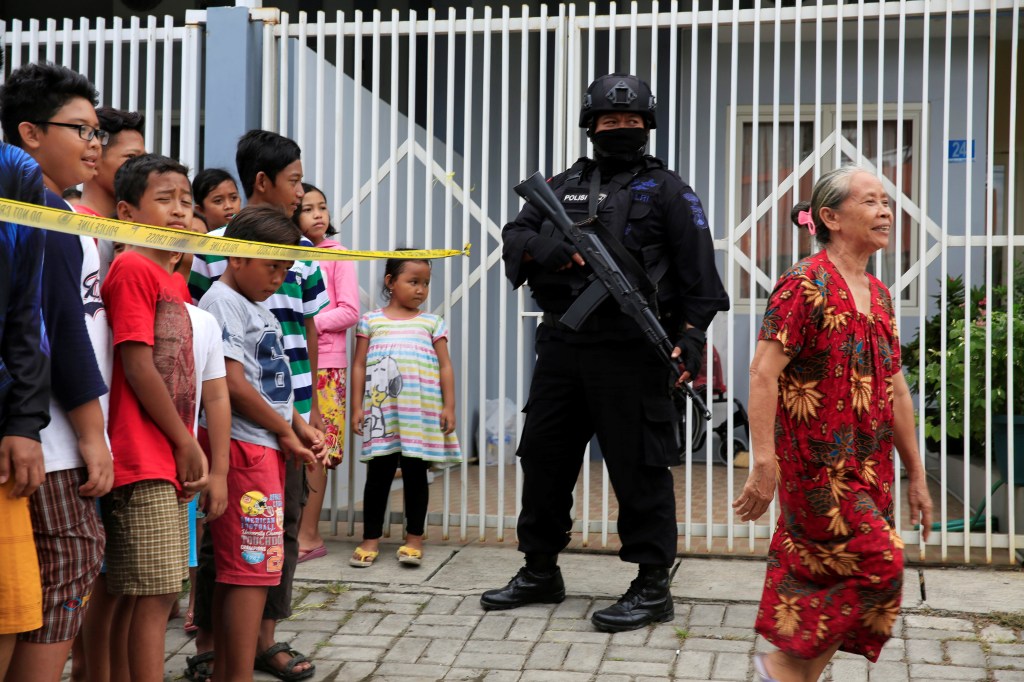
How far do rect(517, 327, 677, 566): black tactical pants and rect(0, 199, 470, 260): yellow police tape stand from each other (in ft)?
3.41

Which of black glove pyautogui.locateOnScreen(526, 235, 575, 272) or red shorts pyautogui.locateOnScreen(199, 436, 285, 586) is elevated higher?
black glove pyautogui.locateOnScreen(526, 235, 575, 272)

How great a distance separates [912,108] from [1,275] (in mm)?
7203

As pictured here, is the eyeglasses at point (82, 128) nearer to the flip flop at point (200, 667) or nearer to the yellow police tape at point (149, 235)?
the yellow police tape at point (149, 235)

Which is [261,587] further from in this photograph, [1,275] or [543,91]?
[543,91]

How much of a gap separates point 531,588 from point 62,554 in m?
2.46

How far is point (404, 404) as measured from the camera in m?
5.56

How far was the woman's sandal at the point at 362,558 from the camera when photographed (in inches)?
215

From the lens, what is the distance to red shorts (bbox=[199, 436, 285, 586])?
138 inches

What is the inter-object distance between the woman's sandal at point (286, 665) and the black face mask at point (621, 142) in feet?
7.55

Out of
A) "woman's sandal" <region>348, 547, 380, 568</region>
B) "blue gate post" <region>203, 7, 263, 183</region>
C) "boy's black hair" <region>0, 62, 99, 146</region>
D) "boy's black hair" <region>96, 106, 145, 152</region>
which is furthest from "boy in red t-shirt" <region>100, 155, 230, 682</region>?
"blue gate post" <region>203, 7, 263, 183</region>

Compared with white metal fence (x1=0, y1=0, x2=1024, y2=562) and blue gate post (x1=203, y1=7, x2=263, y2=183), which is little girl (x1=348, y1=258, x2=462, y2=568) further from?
blue gate post (x1=203, y1=7, x2=263, y2=183)

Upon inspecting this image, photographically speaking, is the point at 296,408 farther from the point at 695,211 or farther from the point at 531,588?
the point at 695,211

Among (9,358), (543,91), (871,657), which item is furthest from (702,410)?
(9,358)

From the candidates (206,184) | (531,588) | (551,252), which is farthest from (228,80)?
(531,588)
